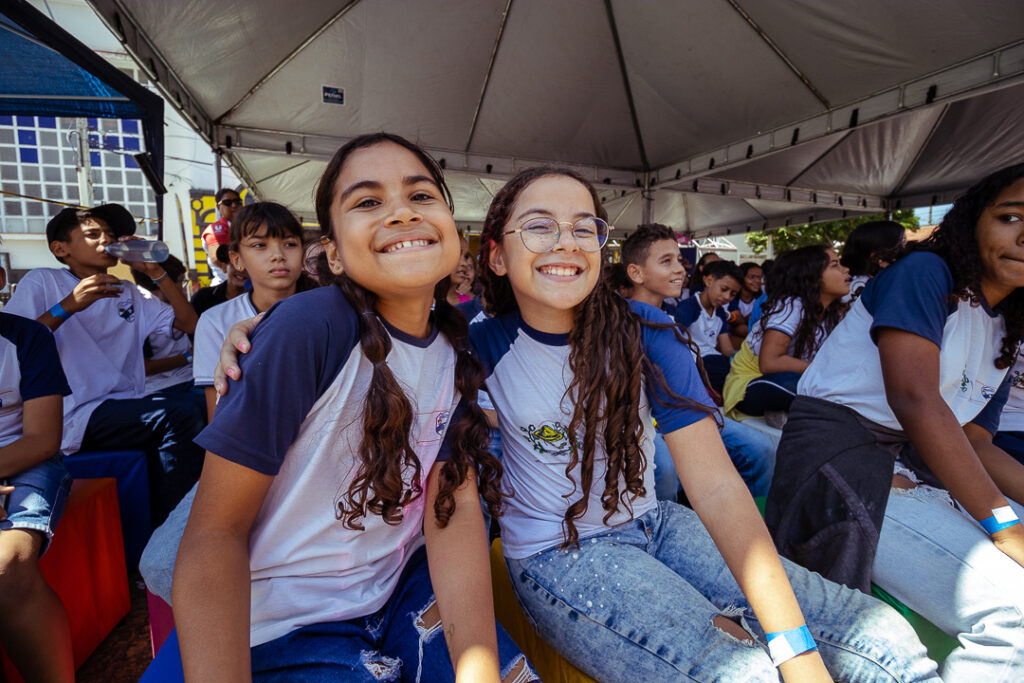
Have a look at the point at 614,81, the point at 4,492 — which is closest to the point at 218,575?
the point at 4,492

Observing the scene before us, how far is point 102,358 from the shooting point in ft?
9.59

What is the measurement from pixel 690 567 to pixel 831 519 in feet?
2.46

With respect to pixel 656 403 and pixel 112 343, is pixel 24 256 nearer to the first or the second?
pixel 112 343

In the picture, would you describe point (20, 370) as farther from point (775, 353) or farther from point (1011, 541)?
point (775, 353)

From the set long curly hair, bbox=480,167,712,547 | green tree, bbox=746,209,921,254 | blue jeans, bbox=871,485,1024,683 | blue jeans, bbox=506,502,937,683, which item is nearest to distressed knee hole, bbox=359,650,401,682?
blue jeans, bbox=506,502,937,683

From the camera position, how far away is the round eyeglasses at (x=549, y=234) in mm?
1426

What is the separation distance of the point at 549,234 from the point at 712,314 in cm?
426

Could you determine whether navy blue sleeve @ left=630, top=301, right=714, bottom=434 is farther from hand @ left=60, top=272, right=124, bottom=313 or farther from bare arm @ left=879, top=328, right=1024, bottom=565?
hand @ left=60, top=272, right=124, bottom=313

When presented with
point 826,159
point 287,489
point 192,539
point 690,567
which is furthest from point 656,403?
point 826,159

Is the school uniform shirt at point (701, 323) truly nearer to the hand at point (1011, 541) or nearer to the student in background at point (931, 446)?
the student in background at point (931, 446)

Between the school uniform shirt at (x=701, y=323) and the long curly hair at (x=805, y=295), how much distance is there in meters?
1.24

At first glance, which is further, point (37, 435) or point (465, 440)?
point (37, 435)

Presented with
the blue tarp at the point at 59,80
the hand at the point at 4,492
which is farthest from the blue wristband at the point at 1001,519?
the blue tarp at the point at 59,80

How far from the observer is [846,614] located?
4.11ft
